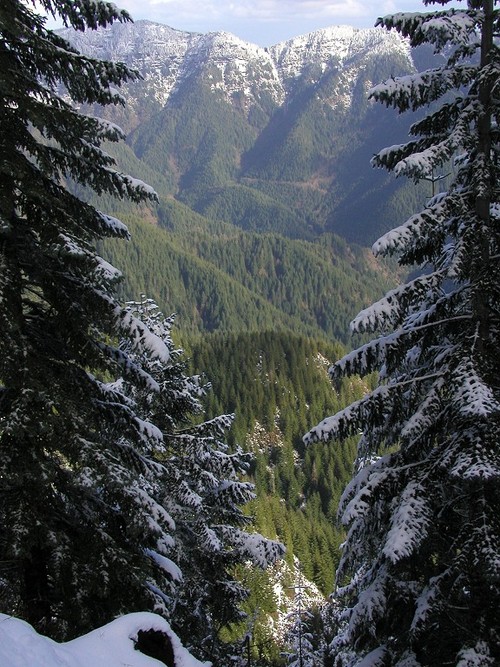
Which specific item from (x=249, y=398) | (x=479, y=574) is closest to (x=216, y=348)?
(x=249, y=398)

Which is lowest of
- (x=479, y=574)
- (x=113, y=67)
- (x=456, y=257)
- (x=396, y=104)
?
(x=479, y=574)

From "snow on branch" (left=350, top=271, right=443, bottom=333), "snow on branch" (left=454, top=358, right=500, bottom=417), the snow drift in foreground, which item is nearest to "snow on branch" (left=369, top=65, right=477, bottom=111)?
"snow on branch" (left=350, top=271, right=443, bottom=333)

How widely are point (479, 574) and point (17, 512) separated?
5.16 meters

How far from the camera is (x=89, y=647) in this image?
17.7 feet

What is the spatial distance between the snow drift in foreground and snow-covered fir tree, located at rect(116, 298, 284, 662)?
649 centimetres

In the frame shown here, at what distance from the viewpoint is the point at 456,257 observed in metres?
7.18

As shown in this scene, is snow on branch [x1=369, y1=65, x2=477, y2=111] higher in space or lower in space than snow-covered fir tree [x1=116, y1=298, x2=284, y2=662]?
higher

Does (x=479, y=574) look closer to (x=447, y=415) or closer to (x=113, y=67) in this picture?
(x=447, y=415)

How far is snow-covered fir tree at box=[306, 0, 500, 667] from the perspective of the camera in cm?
659

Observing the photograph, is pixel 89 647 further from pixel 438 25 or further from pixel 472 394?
pixel 438 25

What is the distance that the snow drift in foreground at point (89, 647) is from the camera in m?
4.77

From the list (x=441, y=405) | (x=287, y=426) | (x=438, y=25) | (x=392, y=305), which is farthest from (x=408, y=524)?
(x=287, y=426)

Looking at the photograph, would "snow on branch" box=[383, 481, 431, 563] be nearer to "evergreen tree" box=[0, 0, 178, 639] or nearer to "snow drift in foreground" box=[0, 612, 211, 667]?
"snow drift in foreground" box=[0, 612, 211, 667]

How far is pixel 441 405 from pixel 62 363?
16.1ft
